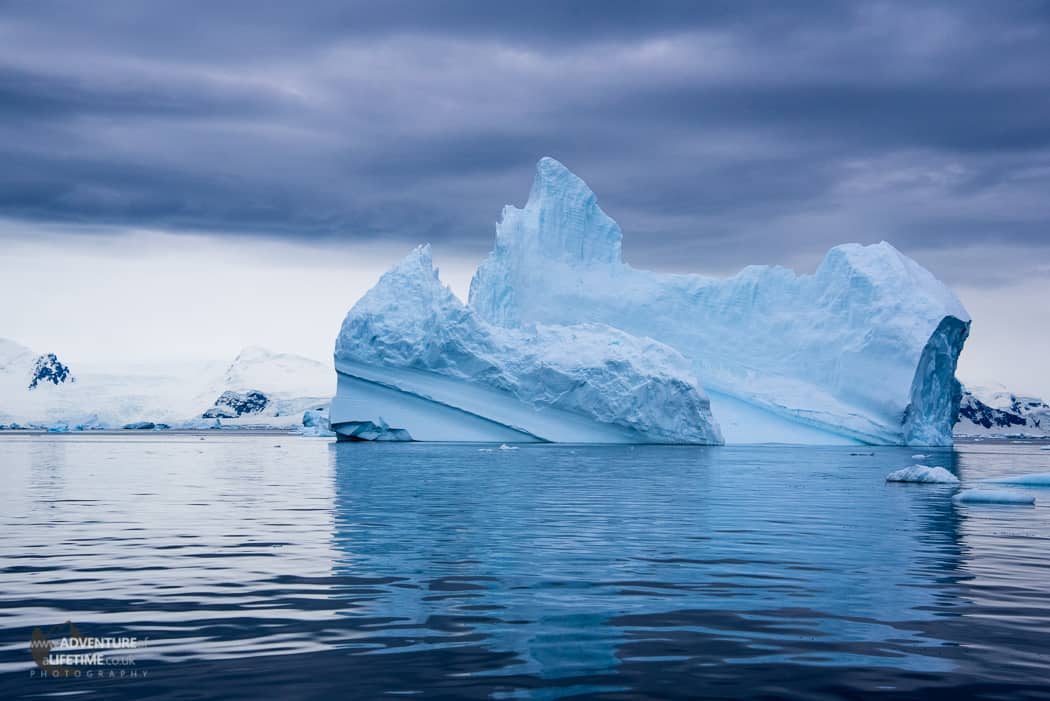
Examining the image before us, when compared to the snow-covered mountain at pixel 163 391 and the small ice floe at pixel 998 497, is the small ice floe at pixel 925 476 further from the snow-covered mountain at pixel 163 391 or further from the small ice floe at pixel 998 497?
the snow-covered mountain at pixel 163 391

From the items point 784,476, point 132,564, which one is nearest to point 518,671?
point 132,564

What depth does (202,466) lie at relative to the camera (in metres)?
28.0

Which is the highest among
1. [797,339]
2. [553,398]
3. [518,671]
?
[797,339]

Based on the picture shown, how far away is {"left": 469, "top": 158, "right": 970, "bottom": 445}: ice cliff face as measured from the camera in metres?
48.8

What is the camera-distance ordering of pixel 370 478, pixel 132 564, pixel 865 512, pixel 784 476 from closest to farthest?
pixel 132 564 → pixel 865 512 → pixel 370 478 → pixel 784 476

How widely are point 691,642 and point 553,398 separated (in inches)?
1427

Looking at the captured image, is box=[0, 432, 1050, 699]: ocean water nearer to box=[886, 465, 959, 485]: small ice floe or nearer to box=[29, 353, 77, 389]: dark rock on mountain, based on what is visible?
box=[886, 465, 959, 485]: small ice floe

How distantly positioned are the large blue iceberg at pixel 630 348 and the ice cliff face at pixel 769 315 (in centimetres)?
8

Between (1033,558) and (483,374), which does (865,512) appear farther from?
(483,374)

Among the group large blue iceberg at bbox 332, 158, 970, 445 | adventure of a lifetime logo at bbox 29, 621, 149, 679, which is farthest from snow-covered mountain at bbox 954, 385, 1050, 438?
adventure of a lifetime logo at bbox 29, 621, 149, 679

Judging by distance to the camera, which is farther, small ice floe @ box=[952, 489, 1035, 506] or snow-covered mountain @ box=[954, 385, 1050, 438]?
snow-covered mountain @ box=[954, 385, 1050, 438]

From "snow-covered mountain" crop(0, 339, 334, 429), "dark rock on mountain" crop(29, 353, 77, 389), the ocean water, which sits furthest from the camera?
"dark rock on mountain" crop(29, 353, 77, 389)

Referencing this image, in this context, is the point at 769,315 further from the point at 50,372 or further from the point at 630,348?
the point at 50,372

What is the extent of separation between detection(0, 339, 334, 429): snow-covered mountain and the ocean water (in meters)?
111
